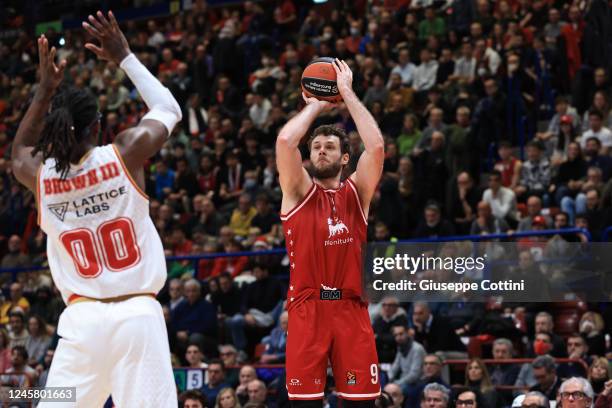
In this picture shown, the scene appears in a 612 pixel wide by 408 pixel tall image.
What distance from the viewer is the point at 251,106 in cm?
1956

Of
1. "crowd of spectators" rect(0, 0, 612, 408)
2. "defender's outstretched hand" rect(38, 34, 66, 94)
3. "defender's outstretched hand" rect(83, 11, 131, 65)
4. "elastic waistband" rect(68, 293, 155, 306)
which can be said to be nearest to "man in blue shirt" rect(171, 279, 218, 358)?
"crowd of spectators" rect(0, 0, 612, 408)

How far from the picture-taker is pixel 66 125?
5.43 meters

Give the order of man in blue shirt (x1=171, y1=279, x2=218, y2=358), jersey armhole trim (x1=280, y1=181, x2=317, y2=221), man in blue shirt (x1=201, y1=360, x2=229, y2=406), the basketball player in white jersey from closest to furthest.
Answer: the basketball player in white jersey, jersey armhole trim (x1=280, y1=181, x2=317, y2=221), man in blue shirt (x1=201, y1=360, x2=229, y2=406), man in blue shirt (x1=171, y1=279, x2=218, y2=358)

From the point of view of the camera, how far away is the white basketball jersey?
5.50m

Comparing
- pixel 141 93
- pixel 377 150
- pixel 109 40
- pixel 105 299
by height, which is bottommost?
pixel 105 299

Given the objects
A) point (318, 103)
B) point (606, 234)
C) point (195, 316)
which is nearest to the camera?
point (318, 103)

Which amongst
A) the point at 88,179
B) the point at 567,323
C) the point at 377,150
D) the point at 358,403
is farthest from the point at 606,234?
the point at 88,179

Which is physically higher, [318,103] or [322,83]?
[322,83]

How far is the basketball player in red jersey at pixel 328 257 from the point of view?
7027 mm

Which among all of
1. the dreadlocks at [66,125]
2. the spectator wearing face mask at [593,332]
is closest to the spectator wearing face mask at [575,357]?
the spectator wearing face mask at [593,332]

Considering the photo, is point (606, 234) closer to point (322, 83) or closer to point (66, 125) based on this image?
point (322, 83)

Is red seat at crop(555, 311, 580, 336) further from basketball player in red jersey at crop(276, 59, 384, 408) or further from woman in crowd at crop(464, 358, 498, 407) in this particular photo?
basketball player in red jersey at crop(276, 59, 384, 408)

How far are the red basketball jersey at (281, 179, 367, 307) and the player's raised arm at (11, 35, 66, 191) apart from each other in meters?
2.20

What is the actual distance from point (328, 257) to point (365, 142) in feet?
2.76
